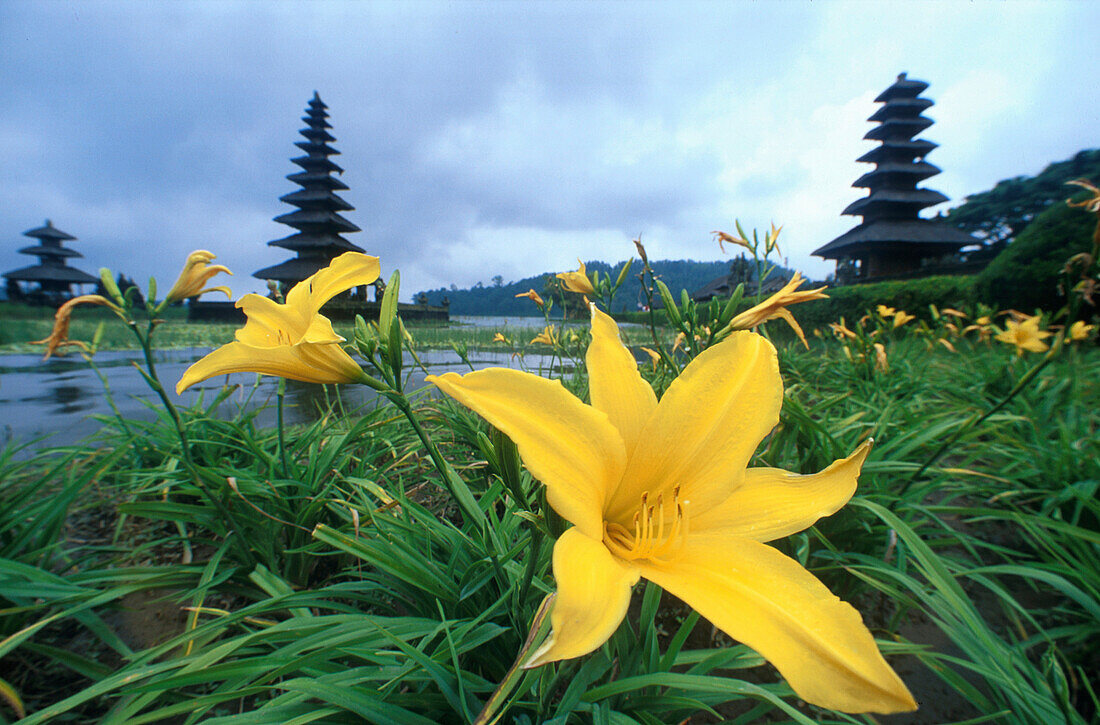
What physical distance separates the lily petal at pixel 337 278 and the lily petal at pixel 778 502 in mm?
703

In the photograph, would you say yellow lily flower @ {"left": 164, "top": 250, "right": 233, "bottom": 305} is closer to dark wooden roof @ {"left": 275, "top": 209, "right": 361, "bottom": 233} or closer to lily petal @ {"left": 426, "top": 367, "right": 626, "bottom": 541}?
lily petal @ {"left": 426, "top": 367, "right": 626, "bottom": 541}

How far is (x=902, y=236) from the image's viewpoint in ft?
82.4

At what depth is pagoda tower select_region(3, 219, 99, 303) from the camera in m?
17.8

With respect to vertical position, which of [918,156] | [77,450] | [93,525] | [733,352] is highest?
[918,156]

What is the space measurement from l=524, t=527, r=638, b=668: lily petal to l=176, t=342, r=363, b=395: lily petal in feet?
1.80

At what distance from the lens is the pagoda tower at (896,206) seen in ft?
84.1

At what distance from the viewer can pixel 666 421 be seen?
2.07 feet

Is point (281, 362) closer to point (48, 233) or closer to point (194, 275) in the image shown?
point (194, 275)

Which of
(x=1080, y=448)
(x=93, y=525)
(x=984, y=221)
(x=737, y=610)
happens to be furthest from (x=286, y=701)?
(x=984, y=221)

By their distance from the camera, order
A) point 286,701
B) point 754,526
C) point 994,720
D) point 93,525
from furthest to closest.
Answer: point 93,525
point 994,720
point 286,701
point 754,526

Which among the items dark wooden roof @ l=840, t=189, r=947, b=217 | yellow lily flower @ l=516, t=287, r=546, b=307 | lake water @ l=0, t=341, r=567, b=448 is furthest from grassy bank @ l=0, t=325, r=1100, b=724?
dark wooden roof @ l=840, t=189, r=947, b=217

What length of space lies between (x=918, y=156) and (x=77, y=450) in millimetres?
43220

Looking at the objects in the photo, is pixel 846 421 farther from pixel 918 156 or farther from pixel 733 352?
pixel 918 156

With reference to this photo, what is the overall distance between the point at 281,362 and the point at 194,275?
0.85m
